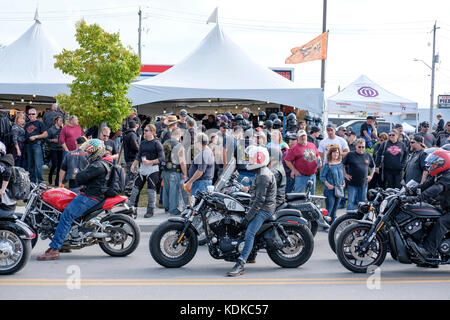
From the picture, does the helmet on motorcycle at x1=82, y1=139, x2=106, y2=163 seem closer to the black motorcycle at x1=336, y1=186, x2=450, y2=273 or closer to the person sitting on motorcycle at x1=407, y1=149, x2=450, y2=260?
the black motorcycle at x1=336, y1=186, x2=450, y2=273

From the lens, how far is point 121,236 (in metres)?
7.65

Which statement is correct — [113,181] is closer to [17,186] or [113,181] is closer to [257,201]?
[17,186]

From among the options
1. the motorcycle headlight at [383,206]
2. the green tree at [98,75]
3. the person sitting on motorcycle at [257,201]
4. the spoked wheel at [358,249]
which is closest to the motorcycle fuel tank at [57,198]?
the person sitting on motorcycle at [257,201]

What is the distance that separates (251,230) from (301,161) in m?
3.76

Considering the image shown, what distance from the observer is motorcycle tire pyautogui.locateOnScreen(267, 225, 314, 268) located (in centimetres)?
714

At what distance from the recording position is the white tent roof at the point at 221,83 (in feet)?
54.1

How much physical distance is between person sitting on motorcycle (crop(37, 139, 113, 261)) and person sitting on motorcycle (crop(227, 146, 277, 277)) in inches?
88.2

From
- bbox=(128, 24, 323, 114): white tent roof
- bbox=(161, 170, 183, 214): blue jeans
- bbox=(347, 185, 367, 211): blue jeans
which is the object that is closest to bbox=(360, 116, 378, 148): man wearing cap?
bbox=(128, 24, 323, 114): white tent roof

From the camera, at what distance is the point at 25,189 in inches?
272

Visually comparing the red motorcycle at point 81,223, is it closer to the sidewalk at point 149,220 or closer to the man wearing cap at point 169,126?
the sidewalk at point 149,220

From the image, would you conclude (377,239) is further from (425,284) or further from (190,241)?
(190,241)

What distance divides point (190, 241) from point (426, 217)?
10.5ft

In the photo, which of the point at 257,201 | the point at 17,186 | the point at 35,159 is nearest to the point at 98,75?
the point at 35,159

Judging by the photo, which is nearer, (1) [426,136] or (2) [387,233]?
(2) [387,233]
